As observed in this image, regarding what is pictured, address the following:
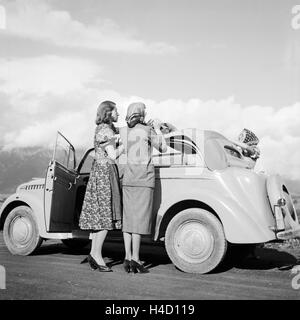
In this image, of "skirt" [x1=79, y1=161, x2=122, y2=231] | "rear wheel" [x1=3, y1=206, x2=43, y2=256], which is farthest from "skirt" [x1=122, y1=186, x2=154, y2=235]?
"rear wheel" [x1=3, y1=206, x2=43, y2=256]

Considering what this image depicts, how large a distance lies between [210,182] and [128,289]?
171cm

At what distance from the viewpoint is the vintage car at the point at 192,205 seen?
516 centimetres

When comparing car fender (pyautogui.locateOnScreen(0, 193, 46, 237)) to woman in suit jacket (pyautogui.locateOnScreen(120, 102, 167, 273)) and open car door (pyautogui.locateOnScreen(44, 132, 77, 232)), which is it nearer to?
open car door (pyautogui.locateOnScreen(44, 132, 77, 232))

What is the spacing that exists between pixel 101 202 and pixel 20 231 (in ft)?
6.01

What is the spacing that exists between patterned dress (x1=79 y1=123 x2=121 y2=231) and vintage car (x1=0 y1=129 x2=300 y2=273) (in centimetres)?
61

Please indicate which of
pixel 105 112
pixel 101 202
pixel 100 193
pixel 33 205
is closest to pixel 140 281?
pixel 101 202

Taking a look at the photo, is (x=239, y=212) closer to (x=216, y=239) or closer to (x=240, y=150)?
(x=216, y=239)

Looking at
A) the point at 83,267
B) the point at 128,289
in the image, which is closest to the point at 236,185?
the point at 128,289

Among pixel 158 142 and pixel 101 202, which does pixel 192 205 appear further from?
pixel 101 202

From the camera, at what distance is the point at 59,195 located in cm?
633

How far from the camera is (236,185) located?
526cm

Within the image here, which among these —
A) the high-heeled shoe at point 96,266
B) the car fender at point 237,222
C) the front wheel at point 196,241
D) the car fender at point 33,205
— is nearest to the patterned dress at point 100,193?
the high-heeled shoe at point 96,266

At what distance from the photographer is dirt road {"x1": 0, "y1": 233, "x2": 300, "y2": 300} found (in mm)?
4207
